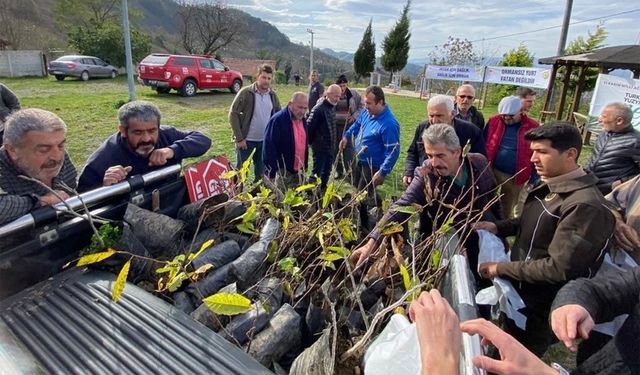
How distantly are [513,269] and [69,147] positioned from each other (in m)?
7.82

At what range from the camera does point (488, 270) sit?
6.53ft

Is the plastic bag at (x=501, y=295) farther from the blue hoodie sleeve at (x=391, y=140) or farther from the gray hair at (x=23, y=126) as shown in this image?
the gray hair at (x=23, y=126)

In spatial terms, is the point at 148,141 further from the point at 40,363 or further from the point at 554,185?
the point at 554,185

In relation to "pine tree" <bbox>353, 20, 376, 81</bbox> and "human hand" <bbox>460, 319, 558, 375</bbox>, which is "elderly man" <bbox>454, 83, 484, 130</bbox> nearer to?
"human hand" <bbox>460, 319, 558, 375</bbox>

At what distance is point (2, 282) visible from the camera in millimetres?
1361

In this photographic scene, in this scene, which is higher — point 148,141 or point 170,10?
point 170,10

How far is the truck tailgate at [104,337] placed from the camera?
→ 3.58 ft

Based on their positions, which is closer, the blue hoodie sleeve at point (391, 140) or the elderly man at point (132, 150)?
the elderly man at point (132, 150)

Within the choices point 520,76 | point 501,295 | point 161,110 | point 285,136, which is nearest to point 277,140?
point 285,136

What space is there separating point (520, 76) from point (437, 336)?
46.1 feet

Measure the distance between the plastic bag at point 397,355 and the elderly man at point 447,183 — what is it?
918mm

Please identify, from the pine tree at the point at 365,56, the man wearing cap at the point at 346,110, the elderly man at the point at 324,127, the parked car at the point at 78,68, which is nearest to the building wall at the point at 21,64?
the parked car at the point at 78,68

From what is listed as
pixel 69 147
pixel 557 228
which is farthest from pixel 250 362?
pixel 69 147

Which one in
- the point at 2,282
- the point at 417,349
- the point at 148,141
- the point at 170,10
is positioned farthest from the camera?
the point at 170,10
